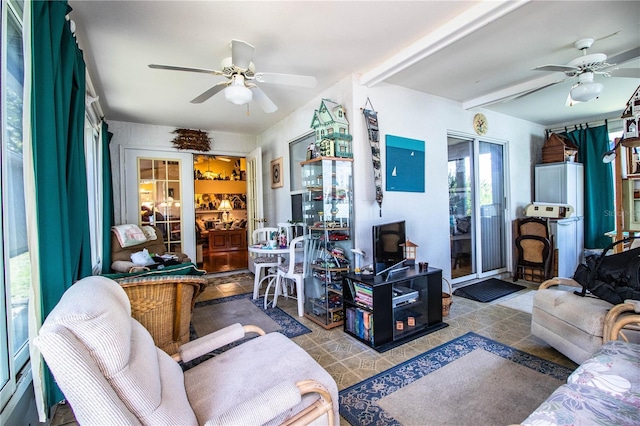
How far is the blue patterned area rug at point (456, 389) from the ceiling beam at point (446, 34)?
252 cm

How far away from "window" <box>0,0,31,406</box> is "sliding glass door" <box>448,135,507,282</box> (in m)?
4.34

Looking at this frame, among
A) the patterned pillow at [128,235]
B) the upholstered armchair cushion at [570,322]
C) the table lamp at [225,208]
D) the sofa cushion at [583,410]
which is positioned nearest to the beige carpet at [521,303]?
the upholstered armchair cushion at [570,322]

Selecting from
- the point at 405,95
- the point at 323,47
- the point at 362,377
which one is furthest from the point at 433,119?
the point at 362,377

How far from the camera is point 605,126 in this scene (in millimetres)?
5047

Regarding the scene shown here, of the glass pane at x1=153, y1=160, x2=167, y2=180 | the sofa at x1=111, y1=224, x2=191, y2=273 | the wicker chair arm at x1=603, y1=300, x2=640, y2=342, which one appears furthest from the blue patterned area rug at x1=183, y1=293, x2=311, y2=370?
the glass pane at x1=153, y1=160, x2=167, y2=180

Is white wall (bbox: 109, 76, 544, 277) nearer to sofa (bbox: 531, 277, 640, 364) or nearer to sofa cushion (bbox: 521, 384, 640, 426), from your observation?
sofa (bbox: 531, 277, 640, 364)

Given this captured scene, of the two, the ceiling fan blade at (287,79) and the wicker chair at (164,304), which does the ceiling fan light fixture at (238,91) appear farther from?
the wicker chair at (164,304)

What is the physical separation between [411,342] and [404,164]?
196 centimetres

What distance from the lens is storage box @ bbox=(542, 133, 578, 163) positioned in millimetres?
4836

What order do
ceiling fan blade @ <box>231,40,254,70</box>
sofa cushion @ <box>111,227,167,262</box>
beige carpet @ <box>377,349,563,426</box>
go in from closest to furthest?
beige carpet @ <box>377,349,563,426</box> → ceiling fan blade @ <box>231,40,254,70</box> → sofa cushion @ <box>111,227,167,262</box>

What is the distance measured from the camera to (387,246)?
110 inches

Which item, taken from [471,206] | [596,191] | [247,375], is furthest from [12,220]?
[596,191]

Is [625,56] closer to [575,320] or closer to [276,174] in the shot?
[575,320]

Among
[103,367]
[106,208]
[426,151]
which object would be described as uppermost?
[426,151]
